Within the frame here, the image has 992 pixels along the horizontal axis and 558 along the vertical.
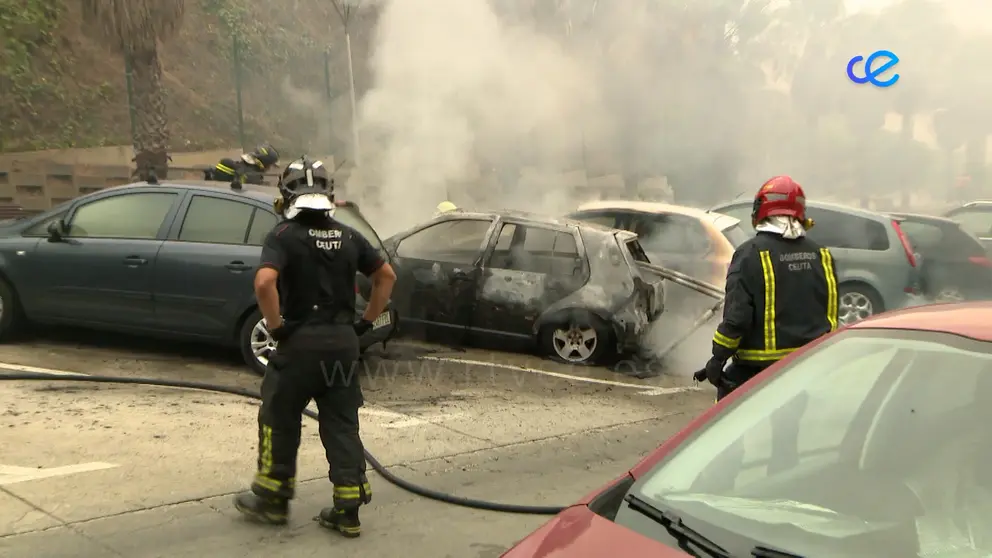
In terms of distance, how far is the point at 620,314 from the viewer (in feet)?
25.1

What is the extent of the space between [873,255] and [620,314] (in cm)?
421

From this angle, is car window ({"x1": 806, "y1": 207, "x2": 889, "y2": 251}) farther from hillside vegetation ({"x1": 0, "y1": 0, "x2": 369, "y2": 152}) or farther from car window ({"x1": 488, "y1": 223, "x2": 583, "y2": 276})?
hillside vegetation ({"x1": 0, "y1": 0, "x2": 369, "y2": 152})

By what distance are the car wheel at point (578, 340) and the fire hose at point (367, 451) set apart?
0.71 meters

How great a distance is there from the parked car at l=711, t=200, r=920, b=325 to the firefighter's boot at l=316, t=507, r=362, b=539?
7.53 meters

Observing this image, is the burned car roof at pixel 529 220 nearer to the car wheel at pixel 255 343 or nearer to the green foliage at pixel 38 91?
the car wheel at pixel 255 343

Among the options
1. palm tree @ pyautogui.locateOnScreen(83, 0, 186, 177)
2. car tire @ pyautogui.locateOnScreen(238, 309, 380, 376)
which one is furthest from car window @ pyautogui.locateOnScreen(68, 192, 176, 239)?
palm tree @ pyautogui.locateOnScreen(83, 0, 186, 177)

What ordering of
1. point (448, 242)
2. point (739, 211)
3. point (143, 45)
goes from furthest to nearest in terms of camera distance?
point (143, 45) < point (739, 211) < point (448, 242)

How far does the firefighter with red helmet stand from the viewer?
3783 mm

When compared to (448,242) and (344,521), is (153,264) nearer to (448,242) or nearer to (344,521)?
(448,242)

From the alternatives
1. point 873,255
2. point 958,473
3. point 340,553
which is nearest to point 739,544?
point 958,473

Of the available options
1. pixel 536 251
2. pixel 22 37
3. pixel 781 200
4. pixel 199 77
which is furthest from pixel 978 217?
pixel 22 37

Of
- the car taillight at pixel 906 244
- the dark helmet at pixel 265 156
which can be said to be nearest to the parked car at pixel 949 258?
the car taillight at pixel 906 244

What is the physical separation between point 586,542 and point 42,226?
666cm

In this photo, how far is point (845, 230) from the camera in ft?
33.8
